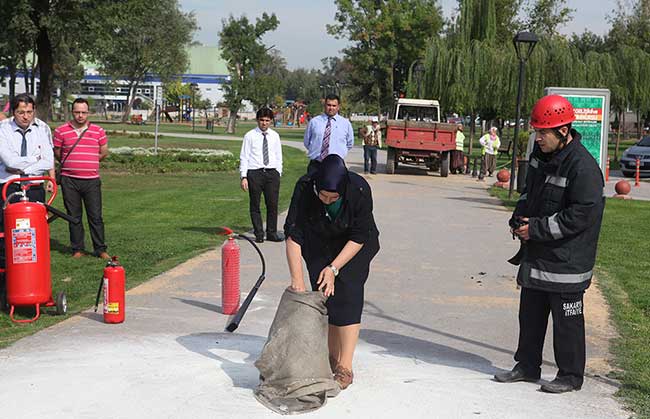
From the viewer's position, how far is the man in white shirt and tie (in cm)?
1230

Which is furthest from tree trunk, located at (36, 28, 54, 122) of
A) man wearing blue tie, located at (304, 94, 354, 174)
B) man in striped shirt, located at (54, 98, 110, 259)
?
man in striped shirt, located at (54, 98, 110, 259)

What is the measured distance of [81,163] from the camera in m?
10.8

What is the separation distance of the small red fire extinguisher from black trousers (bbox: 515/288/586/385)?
336 cm

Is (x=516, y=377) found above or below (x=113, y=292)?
below

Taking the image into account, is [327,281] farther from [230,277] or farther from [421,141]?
[421,141]

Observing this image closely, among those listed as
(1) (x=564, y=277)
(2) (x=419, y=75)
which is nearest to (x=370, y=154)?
(2) (x=419, y=75)

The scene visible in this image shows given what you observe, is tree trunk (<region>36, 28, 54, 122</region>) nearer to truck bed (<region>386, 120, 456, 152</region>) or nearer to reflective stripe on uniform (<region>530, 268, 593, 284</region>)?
truck bed (<region>386, 120, 456, 152</region>)

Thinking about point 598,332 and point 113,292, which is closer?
point 113,292

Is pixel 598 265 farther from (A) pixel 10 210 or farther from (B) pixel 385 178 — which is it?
(B) pixel 385 178

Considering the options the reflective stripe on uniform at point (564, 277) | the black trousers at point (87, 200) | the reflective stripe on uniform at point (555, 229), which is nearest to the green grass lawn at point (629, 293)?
the reflective stripe on uniform at point (564, 277)

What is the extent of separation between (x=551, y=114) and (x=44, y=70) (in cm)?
3762

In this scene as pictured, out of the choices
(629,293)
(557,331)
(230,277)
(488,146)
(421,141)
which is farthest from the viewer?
(421,141)

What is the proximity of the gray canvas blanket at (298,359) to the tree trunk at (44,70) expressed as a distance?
35.7 metres

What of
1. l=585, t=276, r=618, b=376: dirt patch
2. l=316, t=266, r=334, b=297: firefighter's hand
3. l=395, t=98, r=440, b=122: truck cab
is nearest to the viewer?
l=316, t=266, r=334, b=297: firefighter's hand
